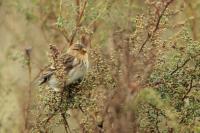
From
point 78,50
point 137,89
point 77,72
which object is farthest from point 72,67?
point 137,89

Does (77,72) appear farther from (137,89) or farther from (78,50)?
(137,89)

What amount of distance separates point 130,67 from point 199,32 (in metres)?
3.45

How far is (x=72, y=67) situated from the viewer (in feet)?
17.2

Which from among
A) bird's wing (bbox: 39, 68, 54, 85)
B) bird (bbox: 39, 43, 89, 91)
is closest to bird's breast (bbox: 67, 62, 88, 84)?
bird (bbox: 39, 43, 89, 91)

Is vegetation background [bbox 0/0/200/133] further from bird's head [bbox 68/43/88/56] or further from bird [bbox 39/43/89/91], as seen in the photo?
bird's head [bbox 68/43/88/56]

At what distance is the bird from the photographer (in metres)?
4.75

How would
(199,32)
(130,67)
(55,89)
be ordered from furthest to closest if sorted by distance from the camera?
1. (199,32)
2. (55,89)
3. (130,67)

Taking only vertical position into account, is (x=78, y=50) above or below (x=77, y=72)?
above

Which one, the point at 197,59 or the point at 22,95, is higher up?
the point at 197,59

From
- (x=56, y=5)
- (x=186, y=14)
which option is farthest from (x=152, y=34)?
(x=56, y=5)

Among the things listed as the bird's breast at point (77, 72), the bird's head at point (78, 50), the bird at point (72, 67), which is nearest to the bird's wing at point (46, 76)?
the bird at point (72, 67)

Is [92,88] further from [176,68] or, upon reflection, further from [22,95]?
[22,95]

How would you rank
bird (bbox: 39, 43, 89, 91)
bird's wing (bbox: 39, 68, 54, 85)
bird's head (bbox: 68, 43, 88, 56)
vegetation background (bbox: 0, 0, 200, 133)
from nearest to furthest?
1. vegetation background (bbox: 0, 0, 200, 133)
2. bird (bbox: 39, 43, 89, 91)
3. bird's wing (bbox: 39, 68, 54, 85)
4. bird's head (bbox: 68, 43, 88, 56)

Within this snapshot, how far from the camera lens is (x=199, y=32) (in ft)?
23.2
